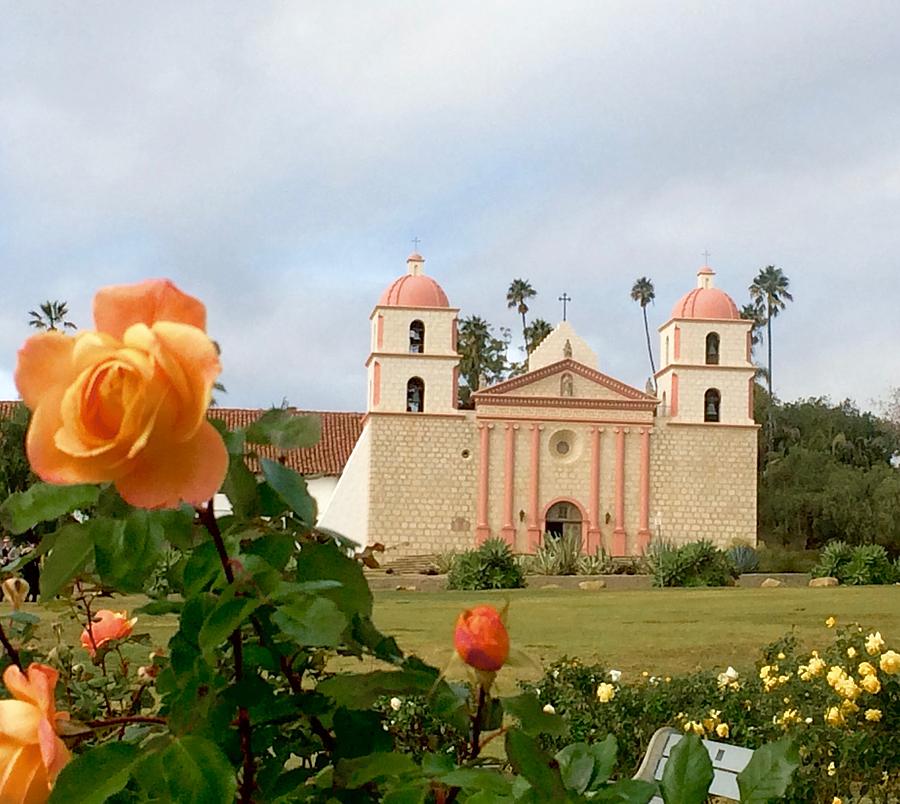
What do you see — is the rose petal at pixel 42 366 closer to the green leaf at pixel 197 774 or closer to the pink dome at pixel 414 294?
the green leaf at pixel 197 774

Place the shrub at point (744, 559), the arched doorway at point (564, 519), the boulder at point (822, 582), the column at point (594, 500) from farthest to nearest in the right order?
the arched doorway at point (564, 519) → the column at point (594, 500) → the shrub at point (744, 559) → the boulder at point (822, 582)

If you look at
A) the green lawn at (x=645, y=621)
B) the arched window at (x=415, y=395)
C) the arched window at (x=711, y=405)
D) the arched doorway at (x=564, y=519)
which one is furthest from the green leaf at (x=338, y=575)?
the arched window at (x=711, y=405)

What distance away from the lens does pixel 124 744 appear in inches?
32.4

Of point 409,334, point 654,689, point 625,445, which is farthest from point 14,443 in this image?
point 654,689

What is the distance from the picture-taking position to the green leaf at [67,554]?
88 cm

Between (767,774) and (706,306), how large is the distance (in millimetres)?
31974

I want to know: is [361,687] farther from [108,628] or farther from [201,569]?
[108,628]

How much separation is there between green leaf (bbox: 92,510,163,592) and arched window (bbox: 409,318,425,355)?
30.4 m

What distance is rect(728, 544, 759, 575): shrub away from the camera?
27000 mm

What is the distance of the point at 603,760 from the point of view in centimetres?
104

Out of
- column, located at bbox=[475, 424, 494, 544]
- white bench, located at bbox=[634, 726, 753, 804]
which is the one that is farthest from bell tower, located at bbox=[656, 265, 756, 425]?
white bench, located at bbox=[634, 726, 753, 804]

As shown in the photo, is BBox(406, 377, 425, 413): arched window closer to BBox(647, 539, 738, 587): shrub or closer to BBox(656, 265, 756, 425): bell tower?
BBox(656, 265, 756, 425): bell tower

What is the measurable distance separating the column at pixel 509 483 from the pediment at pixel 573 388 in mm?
971

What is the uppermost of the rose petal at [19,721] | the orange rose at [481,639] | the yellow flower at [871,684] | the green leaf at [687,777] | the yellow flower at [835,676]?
the orange rose at [481,639]
